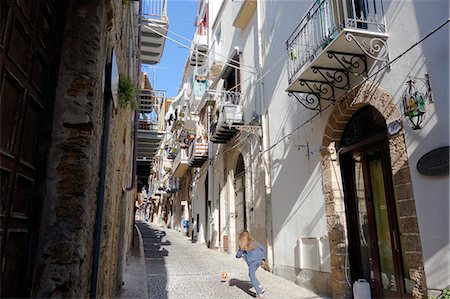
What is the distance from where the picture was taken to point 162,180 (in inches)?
1540

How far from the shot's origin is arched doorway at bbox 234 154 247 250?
1316 cm

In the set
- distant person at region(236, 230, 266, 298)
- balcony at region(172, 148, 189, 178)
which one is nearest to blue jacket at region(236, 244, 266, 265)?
distant person at region(236, 230, 266, 298)

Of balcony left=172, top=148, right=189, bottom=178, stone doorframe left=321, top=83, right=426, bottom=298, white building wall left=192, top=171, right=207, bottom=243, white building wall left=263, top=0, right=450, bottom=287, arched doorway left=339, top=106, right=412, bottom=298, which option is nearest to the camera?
white building wall left=263, top=0, right=450, bottom=287

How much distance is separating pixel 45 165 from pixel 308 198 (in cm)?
633

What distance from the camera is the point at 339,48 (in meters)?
6.21

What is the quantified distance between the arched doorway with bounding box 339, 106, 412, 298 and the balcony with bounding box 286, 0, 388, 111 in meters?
0.79

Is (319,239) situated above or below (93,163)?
below

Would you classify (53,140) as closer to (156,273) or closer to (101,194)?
(101,194)

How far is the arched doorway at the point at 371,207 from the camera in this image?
607cm

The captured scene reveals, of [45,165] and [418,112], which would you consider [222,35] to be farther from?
[45,165]

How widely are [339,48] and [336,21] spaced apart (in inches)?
28.6

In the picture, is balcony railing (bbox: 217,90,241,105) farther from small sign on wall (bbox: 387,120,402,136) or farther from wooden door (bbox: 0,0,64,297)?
wooden door (bbox: 0,0,64,297)

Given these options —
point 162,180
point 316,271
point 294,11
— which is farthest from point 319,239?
point 162,180

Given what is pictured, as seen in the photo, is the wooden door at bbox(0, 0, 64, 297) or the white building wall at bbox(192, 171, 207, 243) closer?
the wooden door at bbox(0, 0, 64, 297)
